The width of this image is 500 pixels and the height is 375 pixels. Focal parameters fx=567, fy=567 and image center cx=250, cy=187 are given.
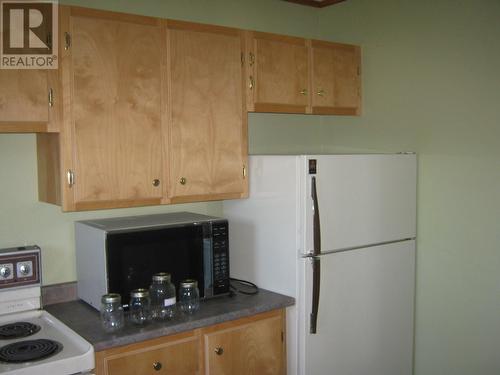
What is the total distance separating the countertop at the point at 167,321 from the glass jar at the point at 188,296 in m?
0.03

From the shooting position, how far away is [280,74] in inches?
116

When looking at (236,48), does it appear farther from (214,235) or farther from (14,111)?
(14,111)

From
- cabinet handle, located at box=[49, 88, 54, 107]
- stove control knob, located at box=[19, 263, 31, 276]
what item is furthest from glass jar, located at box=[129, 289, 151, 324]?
cabinet handle, located at box=[49, 88, 54, 107]

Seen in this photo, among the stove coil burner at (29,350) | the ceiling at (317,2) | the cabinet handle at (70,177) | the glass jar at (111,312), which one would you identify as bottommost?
the stove coil burner at (29,350)

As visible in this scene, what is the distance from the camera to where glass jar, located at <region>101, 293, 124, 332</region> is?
224cm

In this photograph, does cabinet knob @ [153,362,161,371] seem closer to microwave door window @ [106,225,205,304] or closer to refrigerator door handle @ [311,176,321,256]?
microwave door window @ [106,225,205,304]

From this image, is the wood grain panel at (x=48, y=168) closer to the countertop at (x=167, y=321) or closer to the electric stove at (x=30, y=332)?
the electric stove at (x=30, y=332)

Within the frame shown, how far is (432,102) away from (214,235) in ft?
4.43

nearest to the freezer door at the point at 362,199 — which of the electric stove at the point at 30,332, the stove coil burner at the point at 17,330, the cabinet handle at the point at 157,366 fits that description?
the cabinet handle at the point at 157,366

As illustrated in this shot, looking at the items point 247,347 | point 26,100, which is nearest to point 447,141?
point 247,347

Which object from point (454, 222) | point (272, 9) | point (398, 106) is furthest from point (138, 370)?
point (272, 9)

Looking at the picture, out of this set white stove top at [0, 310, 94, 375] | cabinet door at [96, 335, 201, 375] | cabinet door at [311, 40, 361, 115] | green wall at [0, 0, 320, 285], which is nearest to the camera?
white stove top at [0, 310, 94, 375]

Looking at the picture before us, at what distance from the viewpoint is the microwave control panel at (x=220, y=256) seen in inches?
105

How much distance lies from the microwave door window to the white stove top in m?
0.27
